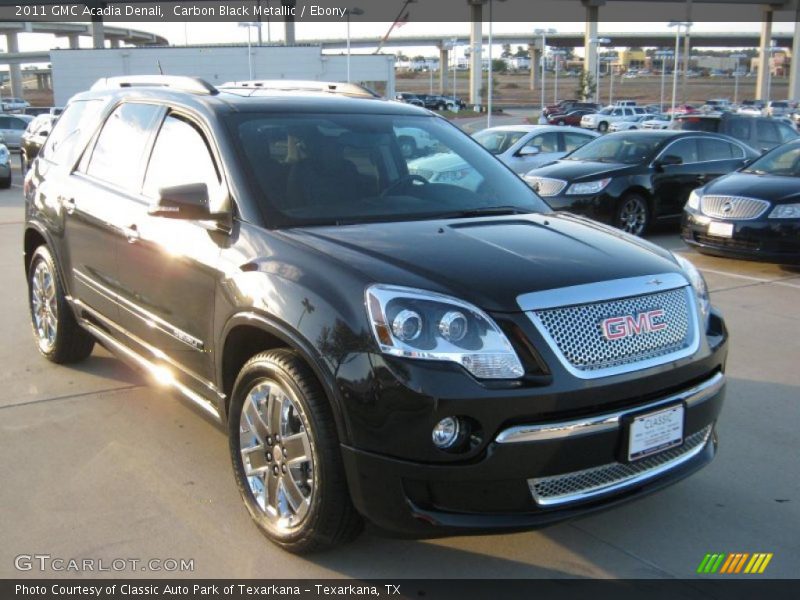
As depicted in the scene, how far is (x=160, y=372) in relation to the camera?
422cm

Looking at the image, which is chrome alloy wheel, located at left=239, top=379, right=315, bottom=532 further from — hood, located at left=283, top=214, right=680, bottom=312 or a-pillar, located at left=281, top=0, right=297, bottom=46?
a-pillar, located at left=281, top=0, right=297, bottom=46

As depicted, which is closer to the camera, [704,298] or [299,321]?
[299,321]

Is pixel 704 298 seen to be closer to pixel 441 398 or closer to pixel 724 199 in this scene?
pixel 441 398

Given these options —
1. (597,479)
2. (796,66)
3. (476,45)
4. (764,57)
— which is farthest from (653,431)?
(796,66)

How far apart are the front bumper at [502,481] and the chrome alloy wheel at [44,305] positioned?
3462mm

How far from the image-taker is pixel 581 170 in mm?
11641

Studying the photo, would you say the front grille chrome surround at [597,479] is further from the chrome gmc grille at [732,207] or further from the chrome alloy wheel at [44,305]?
the chrome gmc grille at [732,207]

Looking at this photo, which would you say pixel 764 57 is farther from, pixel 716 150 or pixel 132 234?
pixel 132 234

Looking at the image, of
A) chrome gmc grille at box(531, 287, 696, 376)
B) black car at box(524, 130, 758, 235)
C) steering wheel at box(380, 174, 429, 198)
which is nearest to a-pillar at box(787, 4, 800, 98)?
black car at box(524, 130, 758, 235)

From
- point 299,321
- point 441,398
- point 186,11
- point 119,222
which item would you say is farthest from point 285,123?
point 186,11

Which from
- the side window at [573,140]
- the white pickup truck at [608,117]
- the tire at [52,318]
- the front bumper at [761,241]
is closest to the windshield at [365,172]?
the tire at [52,318]

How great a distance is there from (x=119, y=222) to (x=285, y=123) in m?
1.07

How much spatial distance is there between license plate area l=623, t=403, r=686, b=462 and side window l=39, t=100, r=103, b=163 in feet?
12.4

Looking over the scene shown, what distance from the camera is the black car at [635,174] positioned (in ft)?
37.1
